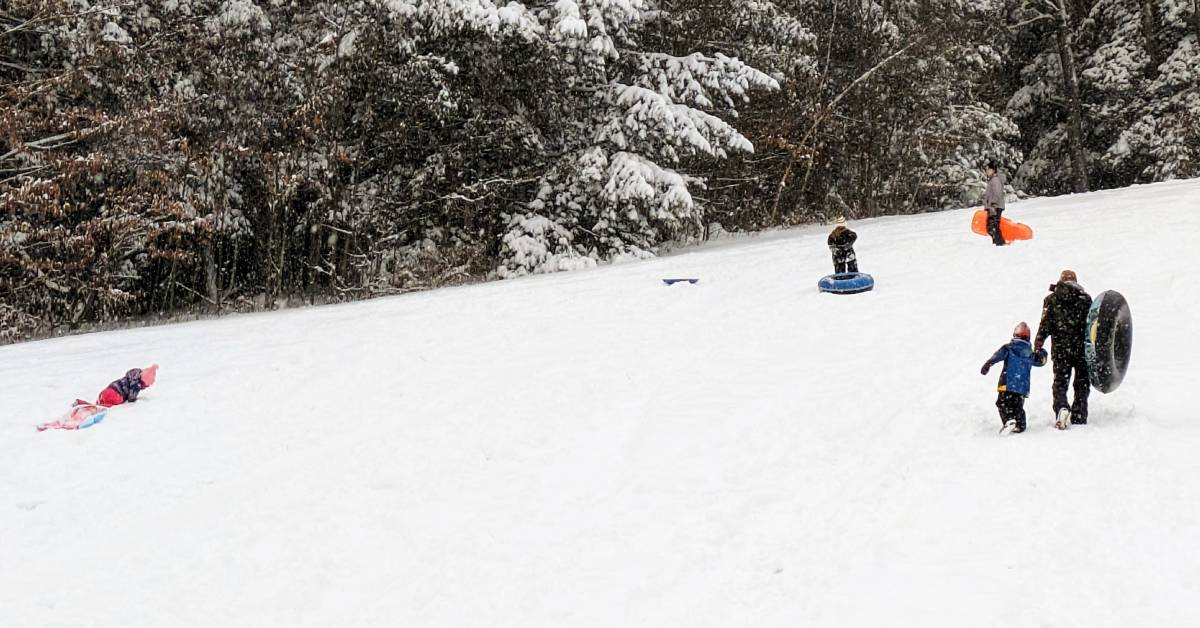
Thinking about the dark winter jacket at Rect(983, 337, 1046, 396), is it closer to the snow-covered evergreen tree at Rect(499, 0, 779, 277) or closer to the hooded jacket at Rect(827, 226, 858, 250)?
the hooded jacket at Rect(827, 226, 858, 250)

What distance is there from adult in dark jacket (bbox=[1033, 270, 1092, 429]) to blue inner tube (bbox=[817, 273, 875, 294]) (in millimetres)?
5088

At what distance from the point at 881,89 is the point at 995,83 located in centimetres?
517

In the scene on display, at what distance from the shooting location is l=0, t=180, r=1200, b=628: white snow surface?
17.0 feet

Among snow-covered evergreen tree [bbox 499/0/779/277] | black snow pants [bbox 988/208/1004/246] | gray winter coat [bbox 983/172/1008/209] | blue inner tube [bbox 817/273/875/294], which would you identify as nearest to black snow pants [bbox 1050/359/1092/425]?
blue inner tube [bbox 817/273/875/294]

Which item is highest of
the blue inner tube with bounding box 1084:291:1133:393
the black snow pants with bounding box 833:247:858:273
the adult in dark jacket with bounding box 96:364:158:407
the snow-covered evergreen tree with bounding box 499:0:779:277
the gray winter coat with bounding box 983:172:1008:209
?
the snow-covered evergreen tree with bounding box 499:0:779:277

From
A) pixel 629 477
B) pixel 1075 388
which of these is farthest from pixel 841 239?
Answer: pixel 629 477

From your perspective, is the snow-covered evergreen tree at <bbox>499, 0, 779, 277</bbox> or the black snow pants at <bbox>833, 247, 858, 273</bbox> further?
the snow-covered evergreen tree at <bbox>499, 0, 779, 277</bbox>

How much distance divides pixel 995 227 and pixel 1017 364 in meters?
8.69

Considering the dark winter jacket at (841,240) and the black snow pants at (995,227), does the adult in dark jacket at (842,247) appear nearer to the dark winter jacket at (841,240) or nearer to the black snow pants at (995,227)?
the dark winter jacket at (841,240)

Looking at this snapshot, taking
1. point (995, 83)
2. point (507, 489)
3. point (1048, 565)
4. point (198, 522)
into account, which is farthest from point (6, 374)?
point (995, 83)

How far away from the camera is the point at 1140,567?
470 cm

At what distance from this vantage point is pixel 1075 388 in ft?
22.9

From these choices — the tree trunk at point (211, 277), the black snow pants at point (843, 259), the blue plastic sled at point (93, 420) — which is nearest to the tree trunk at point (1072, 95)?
the black snow pants at point (843, 259)

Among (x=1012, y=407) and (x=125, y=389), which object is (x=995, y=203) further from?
(x=125, y=389)
